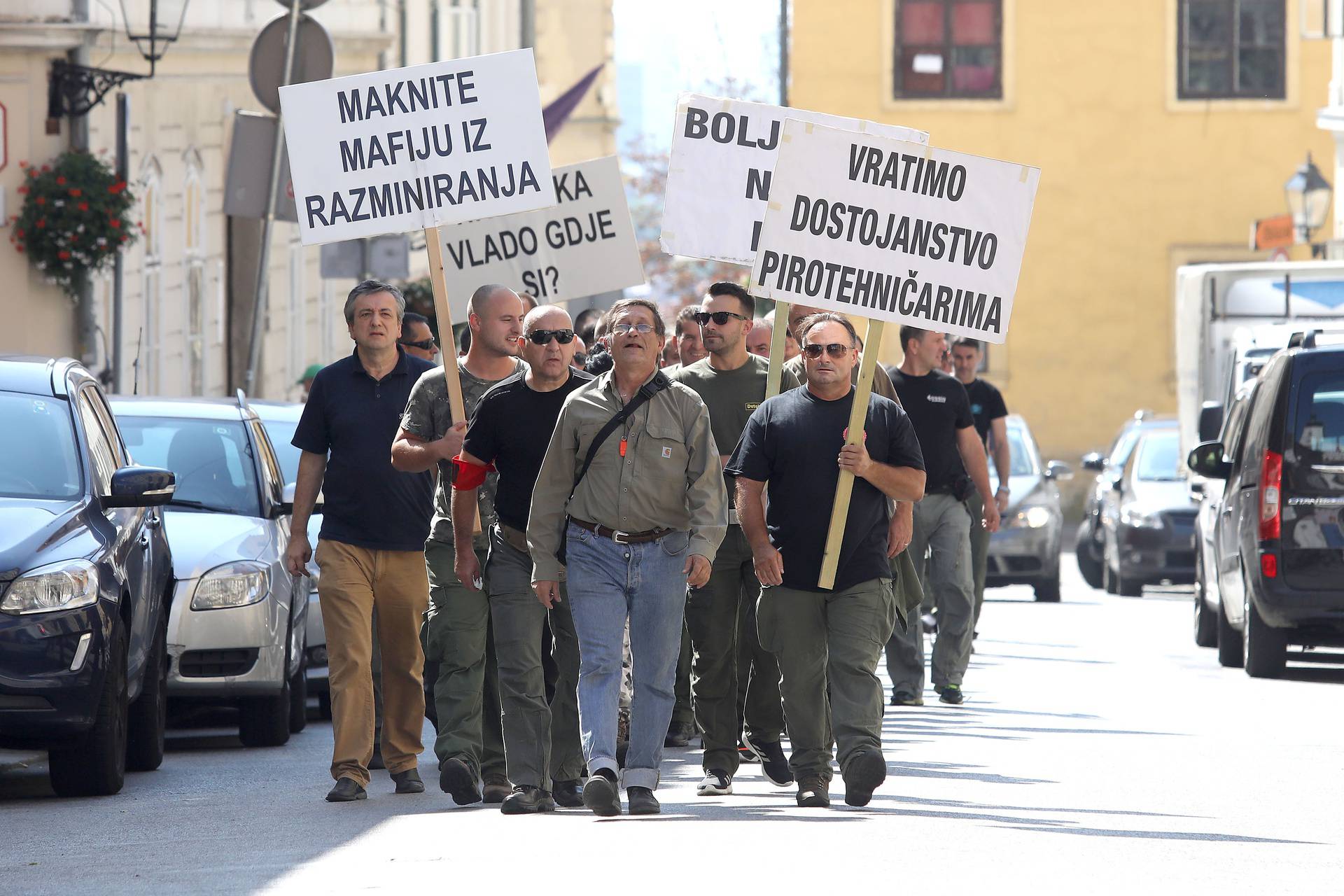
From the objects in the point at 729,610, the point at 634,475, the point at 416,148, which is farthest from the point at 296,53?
the point at 634,475

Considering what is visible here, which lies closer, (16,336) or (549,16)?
(16,336)

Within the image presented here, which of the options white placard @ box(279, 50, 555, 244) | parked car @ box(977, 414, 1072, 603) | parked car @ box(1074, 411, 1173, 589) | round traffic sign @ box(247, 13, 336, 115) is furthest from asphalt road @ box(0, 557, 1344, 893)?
parked car @ box(1074, 411, 1173, 589)

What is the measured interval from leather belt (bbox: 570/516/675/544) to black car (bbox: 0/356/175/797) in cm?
218

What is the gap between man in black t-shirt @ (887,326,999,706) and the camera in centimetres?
1410

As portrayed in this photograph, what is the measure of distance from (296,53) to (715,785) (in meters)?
10.5

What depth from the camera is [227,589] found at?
42.0 ft

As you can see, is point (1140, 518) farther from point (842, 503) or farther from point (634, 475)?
point (634, 475)

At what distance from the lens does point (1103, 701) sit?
1492 centimetres

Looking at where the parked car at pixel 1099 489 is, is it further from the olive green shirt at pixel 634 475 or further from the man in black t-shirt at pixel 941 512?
the olive green shirt at pixel 634 475

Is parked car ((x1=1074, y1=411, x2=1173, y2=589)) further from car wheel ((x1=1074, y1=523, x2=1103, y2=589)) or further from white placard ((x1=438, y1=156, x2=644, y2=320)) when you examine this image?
white placard ((x1=438, y1=156, x2=644, y2=320))

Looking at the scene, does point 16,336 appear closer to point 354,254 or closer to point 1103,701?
point 354,254

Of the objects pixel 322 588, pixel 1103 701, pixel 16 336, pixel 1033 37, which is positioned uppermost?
pixel 1033 37

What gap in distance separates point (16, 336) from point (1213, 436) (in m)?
9.61

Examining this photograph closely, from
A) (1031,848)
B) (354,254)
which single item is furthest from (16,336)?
(1031,848)
